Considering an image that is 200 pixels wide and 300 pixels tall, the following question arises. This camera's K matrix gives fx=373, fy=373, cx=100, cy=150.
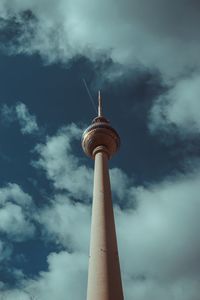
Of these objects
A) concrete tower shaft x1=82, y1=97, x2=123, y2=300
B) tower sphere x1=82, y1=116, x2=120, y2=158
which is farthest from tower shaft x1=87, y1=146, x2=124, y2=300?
tower sphere x1=82, y1=116, x2=120, y2=158

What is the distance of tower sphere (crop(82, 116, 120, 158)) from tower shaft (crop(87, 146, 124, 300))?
9.83 metres

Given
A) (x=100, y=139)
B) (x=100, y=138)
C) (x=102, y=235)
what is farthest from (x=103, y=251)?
(x=100, y=138)


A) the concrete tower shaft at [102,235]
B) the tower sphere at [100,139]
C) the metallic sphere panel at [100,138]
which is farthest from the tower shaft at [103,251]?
the metallic sphere panel at [100,138]

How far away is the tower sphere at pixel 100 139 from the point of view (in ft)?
193

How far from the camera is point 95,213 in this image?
43500 mm

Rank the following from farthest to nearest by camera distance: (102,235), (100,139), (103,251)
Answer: (100,139), (102,235), (103,251)

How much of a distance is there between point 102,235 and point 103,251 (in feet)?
7.99

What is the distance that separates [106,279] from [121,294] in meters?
1.94

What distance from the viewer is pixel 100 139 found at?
59.5 m

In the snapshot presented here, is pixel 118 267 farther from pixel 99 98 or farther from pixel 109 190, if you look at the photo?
pixel 99 98

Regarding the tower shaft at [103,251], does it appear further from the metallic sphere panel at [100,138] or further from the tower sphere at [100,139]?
the metallic sphere panel at [100,138]

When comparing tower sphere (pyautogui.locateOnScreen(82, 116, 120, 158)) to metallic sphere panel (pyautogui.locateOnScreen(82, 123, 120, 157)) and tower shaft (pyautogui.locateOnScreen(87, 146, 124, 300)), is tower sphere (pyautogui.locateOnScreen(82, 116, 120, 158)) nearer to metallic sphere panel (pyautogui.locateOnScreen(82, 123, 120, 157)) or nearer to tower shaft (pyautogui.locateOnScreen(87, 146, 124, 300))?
metallic sphere panel (pyautogui.locateOnScreen(82, 123, 120, 157))

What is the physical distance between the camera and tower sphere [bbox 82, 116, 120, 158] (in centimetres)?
5888

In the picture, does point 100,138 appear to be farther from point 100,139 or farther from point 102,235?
point 102,235
